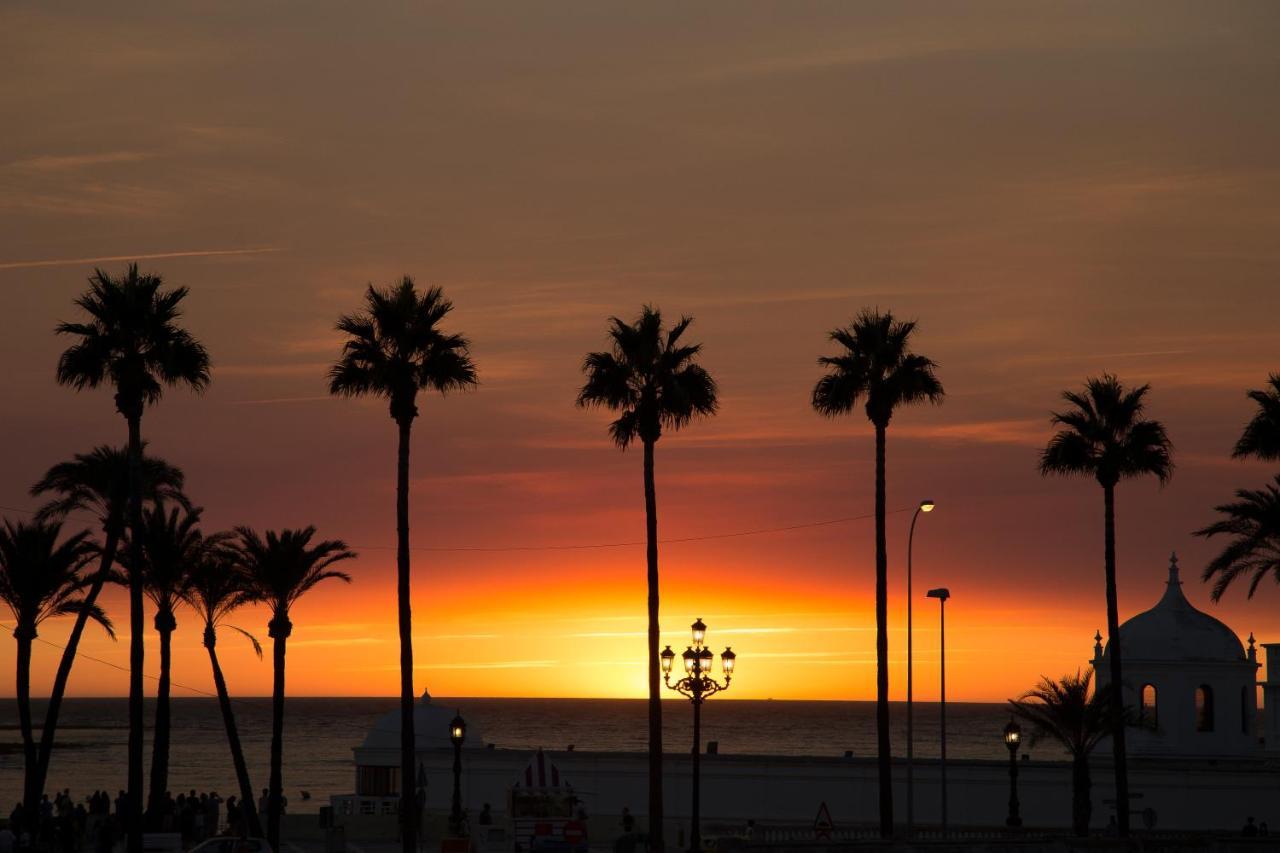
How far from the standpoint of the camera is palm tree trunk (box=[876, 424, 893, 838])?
47.9 meters

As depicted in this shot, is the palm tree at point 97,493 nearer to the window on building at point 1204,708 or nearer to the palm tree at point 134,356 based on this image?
the palm tree at point 134,356

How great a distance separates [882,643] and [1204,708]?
34806 mm

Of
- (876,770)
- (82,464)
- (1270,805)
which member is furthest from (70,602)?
(1270,805)

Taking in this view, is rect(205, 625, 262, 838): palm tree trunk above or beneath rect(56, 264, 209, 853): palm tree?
beneath

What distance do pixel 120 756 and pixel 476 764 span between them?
13543 centimetres

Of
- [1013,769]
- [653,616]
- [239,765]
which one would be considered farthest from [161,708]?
[1013,769]

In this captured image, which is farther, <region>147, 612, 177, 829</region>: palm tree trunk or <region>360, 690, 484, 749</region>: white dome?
<region>360, 690, 484, 749</region>: white dome

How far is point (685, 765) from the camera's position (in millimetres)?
67250

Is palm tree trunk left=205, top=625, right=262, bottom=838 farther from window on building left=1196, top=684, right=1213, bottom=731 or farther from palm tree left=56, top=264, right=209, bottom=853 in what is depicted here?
window on building left=1196, top=684, right=1213, bottom=731

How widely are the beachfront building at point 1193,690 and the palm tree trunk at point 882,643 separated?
31.4m

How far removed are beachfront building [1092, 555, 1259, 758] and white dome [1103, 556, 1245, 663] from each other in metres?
0.04

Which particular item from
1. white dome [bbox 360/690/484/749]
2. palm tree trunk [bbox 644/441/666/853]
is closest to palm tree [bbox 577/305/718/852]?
palm tree trunk [bbox 644/441/666/853]

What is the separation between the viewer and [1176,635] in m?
78.8

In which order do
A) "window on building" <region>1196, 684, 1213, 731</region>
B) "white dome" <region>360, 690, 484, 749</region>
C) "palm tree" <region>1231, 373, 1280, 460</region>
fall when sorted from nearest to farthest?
"palm tree" <region>1231, 373, 1280, 460</region> < "white dome" <region>360, 690, 484, 749</region> < "window on building" <region>1196, 684, 1213, 731</region>
